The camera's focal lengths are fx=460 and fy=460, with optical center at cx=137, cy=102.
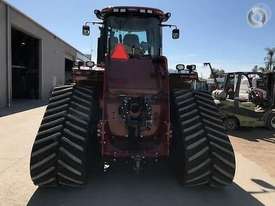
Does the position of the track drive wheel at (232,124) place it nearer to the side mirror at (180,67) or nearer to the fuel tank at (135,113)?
the side mirror at (180,67)

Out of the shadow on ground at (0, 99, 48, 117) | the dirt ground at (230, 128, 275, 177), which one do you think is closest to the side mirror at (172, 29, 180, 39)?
the dirt ground at (230, 128, 275, 177)

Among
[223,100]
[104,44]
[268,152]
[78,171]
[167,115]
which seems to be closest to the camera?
[78,171]

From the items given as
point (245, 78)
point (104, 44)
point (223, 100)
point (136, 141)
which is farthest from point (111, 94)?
point (245, 78)

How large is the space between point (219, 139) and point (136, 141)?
122 centimetres

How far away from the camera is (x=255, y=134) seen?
15320mm

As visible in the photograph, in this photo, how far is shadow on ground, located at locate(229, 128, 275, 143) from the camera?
561 inches

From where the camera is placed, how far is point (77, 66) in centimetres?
748

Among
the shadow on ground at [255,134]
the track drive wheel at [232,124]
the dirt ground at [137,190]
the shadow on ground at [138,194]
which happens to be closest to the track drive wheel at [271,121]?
the shadow on ground at [255,134]

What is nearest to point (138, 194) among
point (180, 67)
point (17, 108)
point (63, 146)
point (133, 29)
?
point (63, 146)

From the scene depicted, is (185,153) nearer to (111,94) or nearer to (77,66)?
(111,94)

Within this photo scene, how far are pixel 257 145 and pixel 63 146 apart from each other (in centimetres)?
778

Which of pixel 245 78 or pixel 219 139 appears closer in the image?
pixel 219 139

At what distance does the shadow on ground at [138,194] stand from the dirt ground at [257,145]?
2.22 meters

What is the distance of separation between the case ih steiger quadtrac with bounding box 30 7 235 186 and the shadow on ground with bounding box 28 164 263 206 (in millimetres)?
167
